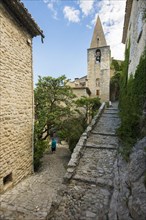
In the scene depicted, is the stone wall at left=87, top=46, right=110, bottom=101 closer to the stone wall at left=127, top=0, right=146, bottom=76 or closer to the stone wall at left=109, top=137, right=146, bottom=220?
the stone wall at left=127, top=0, right=146, bottom=76

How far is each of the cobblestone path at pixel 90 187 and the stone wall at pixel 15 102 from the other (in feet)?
7.77

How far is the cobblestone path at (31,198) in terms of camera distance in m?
4.60

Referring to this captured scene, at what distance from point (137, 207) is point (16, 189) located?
4656 mm

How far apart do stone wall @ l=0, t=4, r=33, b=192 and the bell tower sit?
1831 centimetres

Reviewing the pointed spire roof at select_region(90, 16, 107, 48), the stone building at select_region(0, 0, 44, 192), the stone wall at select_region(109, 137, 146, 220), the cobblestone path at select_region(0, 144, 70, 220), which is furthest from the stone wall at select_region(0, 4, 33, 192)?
the pointed spire roof at select_region(90, 16, 107, 48)

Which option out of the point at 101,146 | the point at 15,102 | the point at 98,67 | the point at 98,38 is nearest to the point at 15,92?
the point at 15,102

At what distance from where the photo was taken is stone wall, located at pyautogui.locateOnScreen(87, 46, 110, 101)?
24.6m


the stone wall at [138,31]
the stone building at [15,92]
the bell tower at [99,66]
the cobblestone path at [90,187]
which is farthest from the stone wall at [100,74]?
the stone building at [15,92]

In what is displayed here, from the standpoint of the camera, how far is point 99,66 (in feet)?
82.3

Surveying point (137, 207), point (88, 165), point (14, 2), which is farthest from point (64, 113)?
point (137, 207)

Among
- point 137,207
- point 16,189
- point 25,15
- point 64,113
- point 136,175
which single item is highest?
point 25,15

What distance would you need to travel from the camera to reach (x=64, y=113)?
12.1m

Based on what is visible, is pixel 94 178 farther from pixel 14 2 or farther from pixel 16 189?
pixel 14 2

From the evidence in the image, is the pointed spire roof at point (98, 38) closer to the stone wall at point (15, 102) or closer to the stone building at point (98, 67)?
the stone building at point (98, 67)
